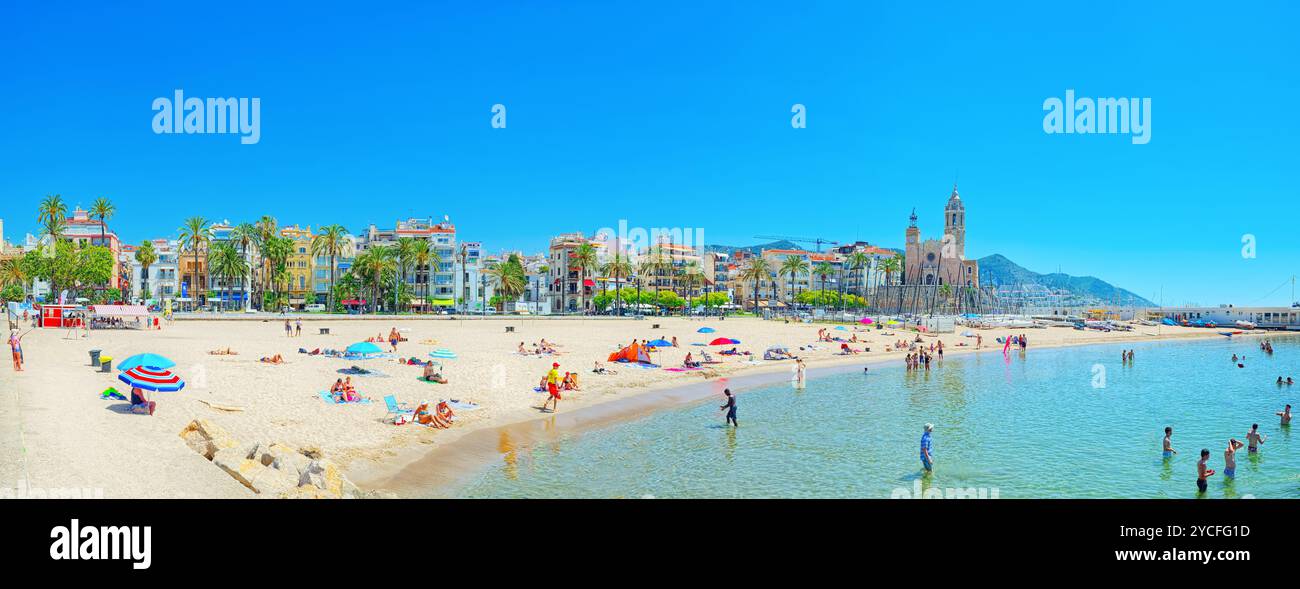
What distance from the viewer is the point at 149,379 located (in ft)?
54.2

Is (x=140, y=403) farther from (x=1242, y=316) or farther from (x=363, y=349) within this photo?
(x=1242, y=316)

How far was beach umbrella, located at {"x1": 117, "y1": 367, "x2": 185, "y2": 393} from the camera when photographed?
16.4m

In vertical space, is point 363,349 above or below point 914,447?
above

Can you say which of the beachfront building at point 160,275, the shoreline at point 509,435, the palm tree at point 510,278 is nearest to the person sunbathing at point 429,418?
the shoreline at point 509,435

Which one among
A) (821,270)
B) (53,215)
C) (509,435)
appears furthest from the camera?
(821,270)

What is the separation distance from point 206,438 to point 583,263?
9893 centimetres

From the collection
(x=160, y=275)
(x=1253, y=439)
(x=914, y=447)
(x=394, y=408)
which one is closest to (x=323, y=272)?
(x=160, y=275)

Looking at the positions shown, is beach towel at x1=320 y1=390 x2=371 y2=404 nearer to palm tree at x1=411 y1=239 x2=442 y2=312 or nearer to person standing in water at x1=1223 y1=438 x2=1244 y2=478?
person standing in water at x1=1223 y1=438 x2=1244 y2=478

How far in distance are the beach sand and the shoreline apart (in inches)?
7.7

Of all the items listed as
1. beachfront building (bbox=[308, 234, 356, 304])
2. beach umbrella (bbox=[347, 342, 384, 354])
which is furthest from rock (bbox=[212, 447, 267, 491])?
beachfront building (bbox=[308, 234, 356, 304])
